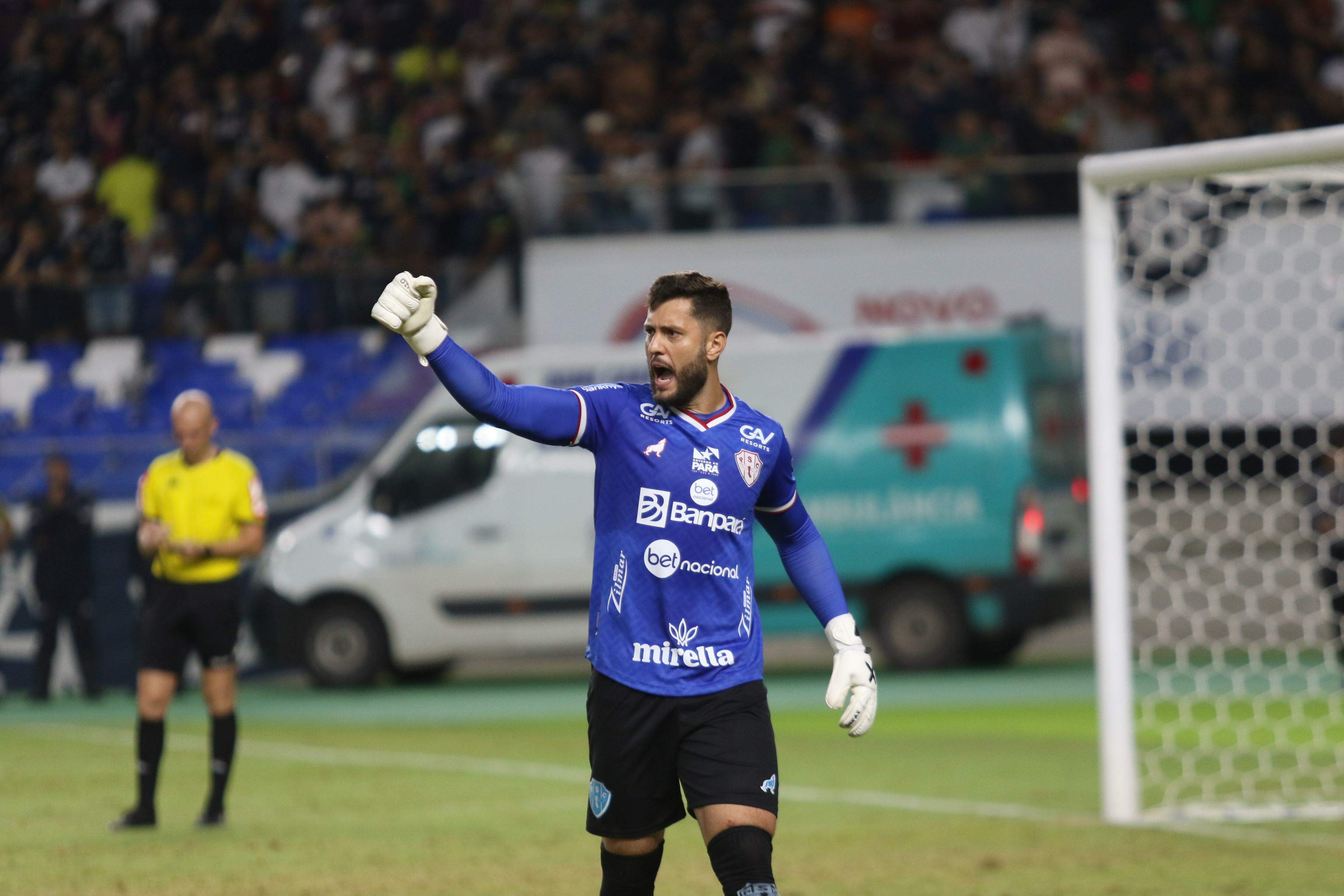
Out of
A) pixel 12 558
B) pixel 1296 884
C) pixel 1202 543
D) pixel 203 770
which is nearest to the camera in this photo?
pixel 1296 884

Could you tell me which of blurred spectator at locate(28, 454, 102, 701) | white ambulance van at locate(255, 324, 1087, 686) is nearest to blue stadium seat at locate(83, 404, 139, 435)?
blurred spectator at locate(28, 454, 102, 701)

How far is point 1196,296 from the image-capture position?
52.9 ft

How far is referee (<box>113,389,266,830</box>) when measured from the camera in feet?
28.9

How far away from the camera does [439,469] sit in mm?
16781

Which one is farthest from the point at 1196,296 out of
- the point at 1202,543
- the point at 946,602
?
the point at 946,602

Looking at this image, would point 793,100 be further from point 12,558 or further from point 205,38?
point 12,558

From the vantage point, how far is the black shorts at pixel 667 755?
4785mm

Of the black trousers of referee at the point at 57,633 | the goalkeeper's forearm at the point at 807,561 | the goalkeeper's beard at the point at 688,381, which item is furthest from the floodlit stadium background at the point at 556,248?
the goalkeeper's beard at the point at 688,381

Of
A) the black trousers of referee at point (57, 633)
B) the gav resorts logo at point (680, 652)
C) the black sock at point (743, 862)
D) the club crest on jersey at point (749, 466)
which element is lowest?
the black trousers of referee at point (57, 633)

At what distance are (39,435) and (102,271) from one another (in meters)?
2.12

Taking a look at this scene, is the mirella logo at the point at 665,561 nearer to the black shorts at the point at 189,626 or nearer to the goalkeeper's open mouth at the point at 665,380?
the goalkeeper's open mouth at the point at 665,380

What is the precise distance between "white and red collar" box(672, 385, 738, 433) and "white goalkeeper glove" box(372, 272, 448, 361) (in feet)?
2.36

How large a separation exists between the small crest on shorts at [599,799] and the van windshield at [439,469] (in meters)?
11.9

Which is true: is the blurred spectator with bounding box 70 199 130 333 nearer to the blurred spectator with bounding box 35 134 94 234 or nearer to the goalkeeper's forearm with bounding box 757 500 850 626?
the blurred spectator with bounding box 35 134 94 234
